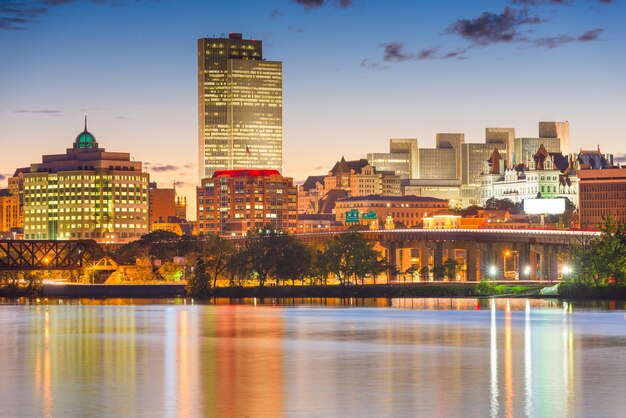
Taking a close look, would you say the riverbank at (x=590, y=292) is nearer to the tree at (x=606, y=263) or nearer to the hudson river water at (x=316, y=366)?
the tree at (x=606, y=263)

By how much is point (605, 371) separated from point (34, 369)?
3525 centimetres

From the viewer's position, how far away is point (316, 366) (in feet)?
262

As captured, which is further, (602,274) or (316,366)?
(602,274)

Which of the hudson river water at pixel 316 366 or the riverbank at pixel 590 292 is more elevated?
the riverbank at pixel 590 292

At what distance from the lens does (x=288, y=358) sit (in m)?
85.6

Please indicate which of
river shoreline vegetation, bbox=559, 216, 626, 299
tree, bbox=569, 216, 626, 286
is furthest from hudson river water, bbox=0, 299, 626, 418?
tree, bbox=569, 216, 626, 286

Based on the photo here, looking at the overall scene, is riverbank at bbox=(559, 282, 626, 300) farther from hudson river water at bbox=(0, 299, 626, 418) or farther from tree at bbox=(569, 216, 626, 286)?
hudson river water at bbox=(0, 299, 626, 418)

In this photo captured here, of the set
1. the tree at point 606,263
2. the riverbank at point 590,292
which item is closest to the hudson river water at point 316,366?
the riverbank at point 590,292

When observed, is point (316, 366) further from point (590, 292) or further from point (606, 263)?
point (606, 263)

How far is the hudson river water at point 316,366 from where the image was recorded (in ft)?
200

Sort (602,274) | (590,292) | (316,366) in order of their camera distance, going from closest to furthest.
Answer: (316,366) < (590,292) < (602,274)

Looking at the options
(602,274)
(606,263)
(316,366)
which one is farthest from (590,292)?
(316,366)

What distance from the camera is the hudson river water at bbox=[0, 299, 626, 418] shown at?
60906 millimetres

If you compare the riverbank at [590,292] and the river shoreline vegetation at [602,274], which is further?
the river shoreline vegetation at [602,274]
